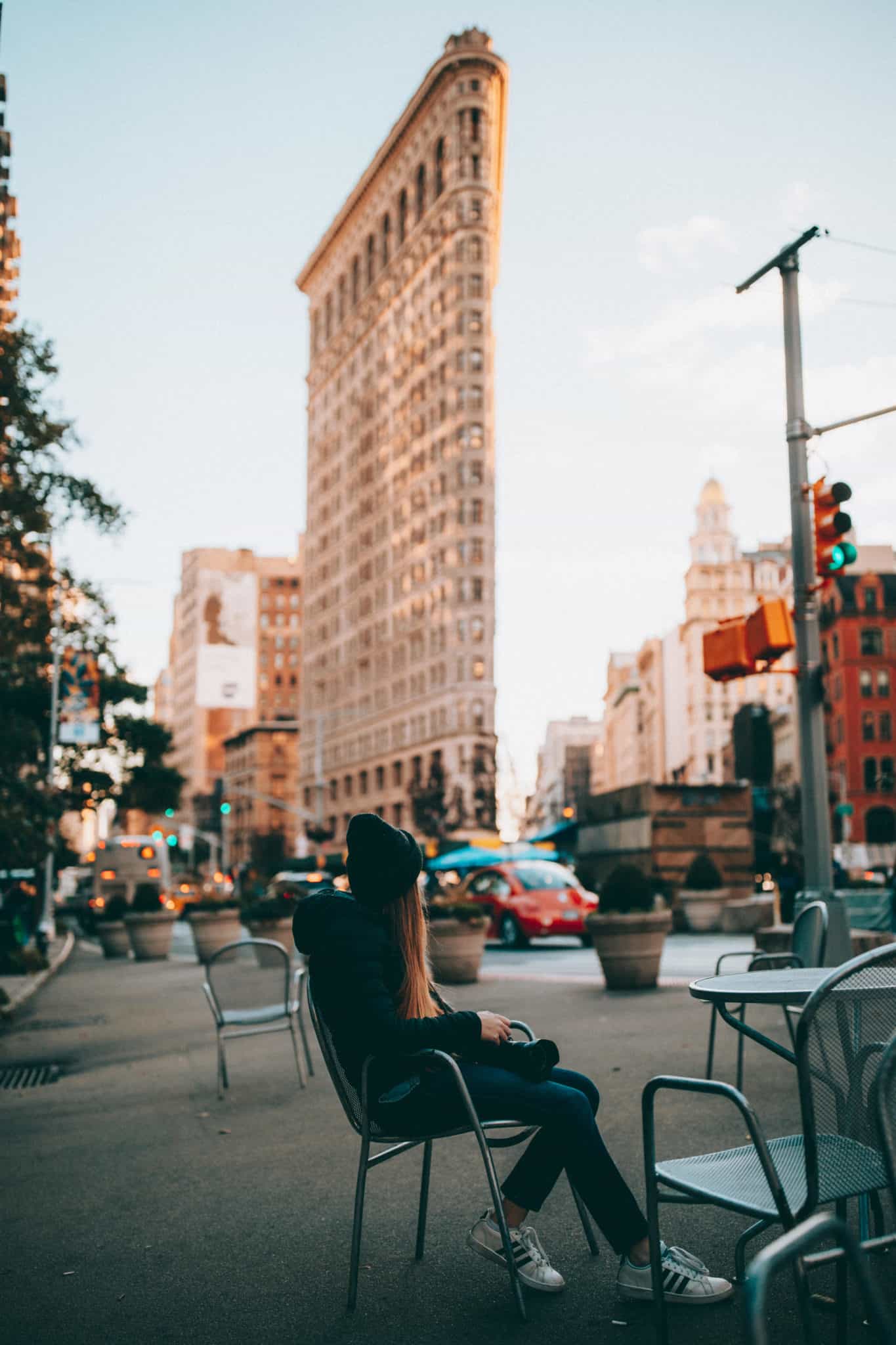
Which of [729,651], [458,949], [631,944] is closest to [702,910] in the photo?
[458,949]

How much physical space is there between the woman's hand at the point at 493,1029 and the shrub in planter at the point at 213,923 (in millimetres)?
15646

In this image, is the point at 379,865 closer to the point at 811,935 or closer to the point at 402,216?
the point at 811,935

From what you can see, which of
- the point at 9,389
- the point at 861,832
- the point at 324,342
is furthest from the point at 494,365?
the point at 9,389

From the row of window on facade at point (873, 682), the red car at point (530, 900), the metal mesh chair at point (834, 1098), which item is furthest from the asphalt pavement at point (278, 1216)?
the row of window on facade at point (873, 682)

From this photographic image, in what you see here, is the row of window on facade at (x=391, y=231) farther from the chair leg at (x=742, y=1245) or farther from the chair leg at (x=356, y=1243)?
the chair leg at (x=742, y=1245)

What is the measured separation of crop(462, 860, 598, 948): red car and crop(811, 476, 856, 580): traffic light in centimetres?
1330

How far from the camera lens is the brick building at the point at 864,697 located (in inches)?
2970

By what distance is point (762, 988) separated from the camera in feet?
13.9

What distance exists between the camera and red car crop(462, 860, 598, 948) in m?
22.5

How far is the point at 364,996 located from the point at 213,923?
1581 cm

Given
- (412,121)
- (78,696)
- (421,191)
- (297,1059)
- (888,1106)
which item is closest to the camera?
(888,1106)

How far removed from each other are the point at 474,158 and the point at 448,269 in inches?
399

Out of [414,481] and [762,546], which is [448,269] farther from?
[762,546]

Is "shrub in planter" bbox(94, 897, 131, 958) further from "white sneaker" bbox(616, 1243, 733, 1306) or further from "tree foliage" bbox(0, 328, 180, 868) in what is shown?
"white sneaker" bbox(616, 1243, 733, 1306)
